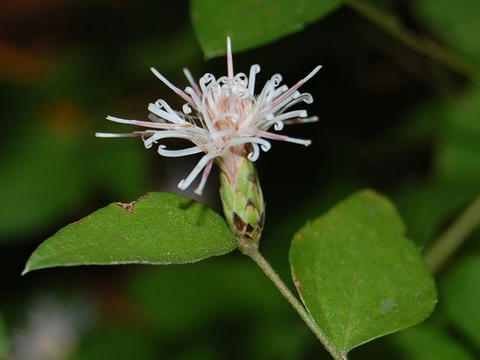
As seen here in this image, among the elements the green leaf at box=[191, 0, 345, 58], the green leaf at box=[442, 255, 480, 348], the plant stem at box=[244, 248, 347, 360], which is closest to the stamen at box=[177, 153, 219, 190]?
the plant stem at box=[244, 248, 347, 360]

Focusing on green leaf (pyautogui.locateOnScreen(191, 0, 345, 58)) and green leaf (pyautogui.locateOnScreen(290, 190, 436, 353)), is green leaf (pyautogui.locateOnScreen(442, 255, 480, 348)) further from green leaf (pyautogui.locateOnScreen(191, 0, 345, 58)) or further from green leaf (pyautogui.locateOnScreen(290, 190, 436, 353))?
green leaf (pyautogui.locateOnScreen(191, 0, 345, 58))

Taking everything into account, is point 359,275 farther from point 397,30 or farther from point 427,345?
point 397,30

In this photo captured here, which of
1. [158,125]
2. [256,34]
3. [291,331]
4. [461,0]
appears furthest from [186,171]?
[158,125]

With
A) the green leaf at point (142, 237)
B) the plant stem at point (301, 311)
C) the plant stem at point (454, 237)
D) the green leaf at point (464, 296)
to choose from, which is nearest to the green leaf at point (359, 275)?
the plant stem at point (301, 311)

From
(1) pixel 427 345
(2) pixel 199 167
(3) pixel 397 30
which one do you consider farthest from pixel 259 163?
(2) pixel 199 167

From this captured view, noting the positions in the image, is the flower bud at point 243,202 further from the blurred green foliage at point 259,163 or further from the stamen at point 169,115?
the blurred green foliage at point 259,163

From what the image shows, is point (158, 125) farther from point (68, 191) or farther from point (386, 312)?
point (68, 191)
